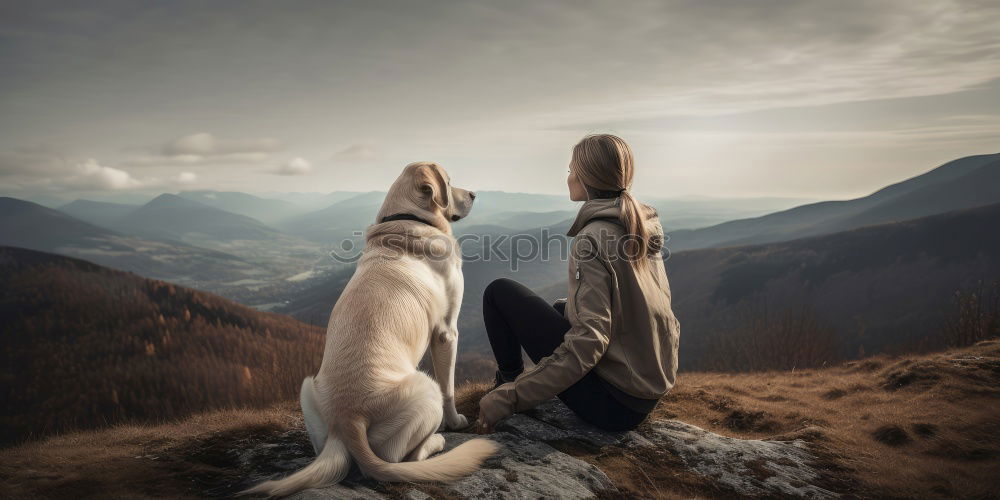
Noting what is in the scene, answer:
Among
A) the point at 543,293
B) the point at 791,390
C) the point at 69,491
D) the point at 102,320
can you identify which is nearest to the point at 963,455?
the point at 791,390

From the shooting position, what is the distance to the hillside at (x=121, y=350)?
972cm

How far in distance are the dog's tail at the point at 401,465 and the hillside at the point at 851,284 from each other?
65.2 ft

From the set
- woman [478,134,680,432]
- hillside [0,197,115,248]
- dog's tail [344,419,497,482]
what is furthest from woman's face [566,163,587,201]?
hillside [0,197,115,248]

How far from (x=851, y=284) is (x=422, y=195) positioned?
37869 millimetres

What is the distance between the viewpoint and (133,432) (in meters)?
5.03

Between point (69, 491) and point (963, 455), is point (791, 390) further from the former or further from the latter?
point (69, 491)

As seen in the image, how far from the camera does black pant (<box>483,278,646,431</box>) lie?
3.73 m


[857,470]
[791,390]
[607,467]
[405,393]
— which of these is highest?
[405,393]

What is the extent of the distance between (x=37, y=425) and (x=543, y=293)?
68005 mm

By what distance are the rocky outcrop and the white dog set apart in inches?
4.8

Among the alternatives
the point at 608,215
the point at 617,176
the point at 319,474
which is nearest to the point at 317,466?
the point at 319,474

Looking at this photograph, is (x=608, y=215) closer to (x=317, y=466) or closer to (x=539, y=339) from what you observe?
(x=539, y=339)

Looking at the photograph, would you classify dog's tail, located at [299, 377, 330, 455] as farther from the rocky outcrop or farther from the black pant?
the black pant

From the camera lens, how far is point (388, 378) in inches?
124
